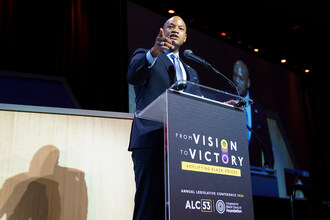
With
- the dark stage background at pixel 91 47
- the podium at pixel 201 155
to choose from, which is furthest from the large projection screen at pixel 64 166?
the dark stage background at pixel 91 47

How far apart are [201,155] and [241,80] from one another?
328 cm

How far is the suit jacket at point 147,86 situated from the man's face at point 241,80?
273 centimetres

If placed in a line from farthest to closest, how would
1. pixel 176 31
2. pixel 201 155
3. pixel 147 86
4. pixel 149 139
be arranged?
pixel 176 31 → pixel 147 86 → pixel 149 139 → pixel 201 155

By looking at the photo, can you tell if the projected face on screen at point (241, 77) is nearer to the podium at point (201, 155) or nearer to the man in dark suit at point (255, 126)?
the man in dark suit at point (255, 126)

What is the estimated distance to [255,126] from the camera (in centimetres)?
424

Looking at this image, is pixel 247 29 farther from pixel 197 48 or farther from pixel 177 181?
pixel 177 181

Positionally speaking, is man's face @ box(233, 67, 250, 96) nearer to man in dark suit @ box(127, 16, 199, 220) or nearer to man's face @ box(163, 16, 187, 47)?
man's face @ box(163, 16, 187, 47)

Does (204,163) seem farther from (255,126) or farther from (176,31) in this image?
(255,126)

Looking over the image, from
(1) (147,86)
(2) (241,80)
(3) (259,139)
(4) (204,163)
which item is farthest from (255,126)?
(4) (204,163)

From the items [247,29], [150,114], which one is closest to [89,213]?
[150,114]

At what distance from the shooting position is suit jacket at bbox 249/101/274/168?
13.5ft

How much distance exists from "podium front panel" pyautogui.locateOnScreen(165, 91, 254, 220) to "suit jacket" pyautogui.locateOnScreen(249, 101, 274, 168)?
2.77 metres

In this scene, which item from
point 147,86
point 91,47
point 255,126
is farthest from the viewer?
point 255,126

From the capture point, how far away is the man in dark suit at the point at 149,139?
1431 mm
